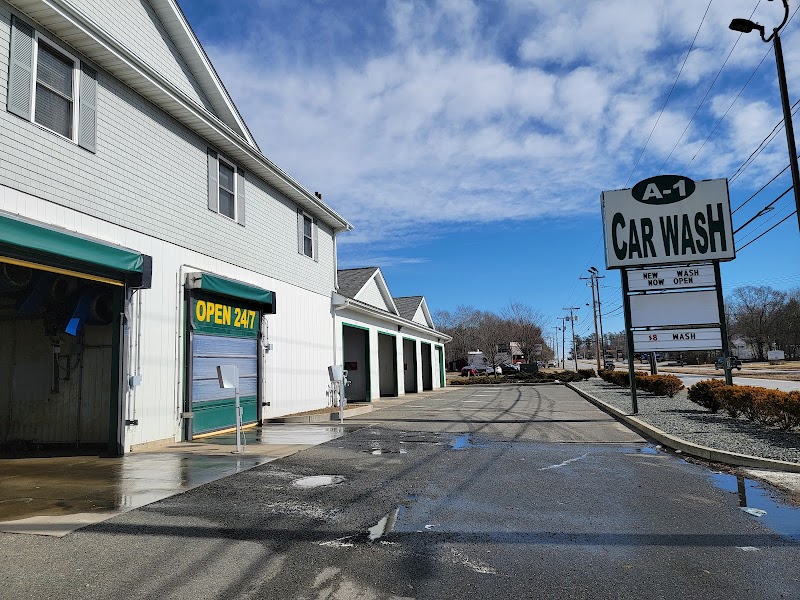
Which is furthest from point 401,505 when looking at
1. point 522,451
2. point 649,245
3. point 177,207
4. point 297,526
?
point 649,245

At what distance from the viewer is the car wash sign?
52.5 ft

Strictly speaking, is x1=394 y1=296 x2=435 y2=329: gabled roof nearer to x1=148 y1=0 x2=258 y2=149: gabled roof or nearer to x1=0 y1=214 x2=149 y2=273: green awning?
x1=148 y1=0 x2=258 y2=149: gabled roof

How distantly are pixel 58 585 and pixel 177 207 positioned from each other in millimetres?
8896

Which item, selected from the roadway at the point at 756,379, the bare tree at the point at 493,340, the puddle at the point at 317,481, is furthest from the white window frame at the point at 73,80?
the bare tree at the point at 493,340

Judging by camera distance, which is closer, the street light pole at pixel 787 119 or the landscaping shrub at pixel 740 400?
the landscaping shrub at pixel 740 400

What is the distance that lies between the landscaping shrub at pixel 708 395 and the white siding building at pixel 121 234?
11674 millimetres

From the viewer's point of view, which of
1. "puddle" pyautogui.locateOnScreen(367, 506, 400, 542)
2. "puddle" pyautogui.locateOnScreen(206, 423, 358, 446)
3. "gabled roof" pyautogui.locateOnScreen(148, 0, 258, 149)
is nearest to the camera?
"puddle" pyautogui.locateOnScreen(367, 506, 400, 542)

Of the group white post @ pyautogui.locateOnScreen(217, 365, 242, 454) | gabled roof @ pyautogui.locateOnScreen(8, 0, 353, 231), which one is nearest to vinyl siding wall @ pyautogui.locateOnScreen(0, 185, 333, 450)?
white post @ pyautogui.locateOnScreen(217, 365, 242, 454)

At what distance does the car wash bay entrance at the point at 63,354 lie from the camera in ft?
31.9

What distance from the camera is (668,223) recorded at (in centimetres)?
1636

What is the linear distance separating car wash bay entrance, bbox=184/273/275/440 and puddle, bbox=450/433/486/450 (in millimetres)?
5226

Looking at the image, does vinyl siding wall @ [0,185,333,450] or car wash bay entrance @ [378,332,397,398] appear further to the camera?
car wash bay entrance @ [378,332,397,398]

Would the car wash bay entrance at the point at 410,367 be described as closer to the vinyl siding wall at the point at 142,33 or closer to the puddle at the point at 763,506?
the vinyl siding wall at the point at 142,33

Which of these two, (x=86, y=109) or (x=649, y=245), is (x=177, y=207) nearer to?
(x=86, y=109)
